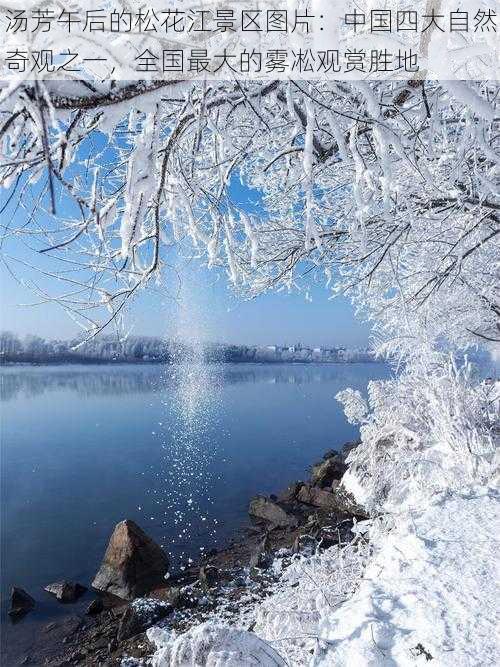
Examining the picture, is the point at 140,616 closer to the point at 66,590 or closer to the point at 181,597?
the point at 181,597

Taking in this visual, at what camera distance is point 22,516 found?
1241cm

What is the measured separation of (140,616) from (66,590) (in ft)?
6.86

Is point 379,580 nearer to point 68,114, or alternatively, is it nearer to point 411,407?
point 68,114

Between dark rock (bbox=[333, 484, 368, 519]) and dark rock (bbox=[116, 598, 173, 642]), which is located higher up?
dark rock (bbox=[333, 484, 368, 519])

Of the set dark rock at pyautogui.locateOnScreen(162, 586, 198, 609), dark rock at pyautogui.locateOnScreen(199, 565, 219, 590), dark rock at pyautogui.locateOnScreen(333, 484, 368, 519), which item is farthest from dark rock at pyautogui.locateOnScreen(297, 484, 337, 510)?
dark rock at pyautogui.locateOnScreen(162, 586, 198, 609)

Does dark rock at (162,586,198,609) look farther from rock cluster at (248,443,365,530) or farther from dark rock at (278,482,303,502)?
dark rock at (278,482,303,502)

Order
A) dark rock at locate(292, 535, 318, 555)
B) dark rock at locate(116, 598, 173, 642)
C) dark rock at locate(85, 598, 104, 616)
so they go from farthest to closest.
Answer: dark rock at locate(292, 535, 318, 555) → dark rock at locate(85, 598, 104, 616) → dark rock at locate(116, 598, 173, 642)

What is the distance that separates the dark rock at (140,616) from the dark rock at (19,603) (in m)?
2.01

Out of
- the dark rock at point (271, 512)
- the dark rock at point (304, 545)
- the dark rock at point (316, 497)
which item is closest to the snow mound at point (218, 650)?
the dark rock at point (304, 545)

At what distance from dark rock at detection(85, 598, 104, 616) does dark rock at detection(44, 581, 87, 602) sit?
69 cm

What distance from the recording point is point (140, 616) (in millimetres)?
6707

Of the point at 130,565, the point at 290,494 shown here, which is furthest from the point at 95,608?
the point at 290,494

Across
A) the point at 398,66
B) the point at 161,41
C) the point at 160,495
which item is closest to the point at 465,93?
the point at 398,66

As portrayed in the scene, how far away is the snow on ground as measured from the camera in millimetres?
2713
